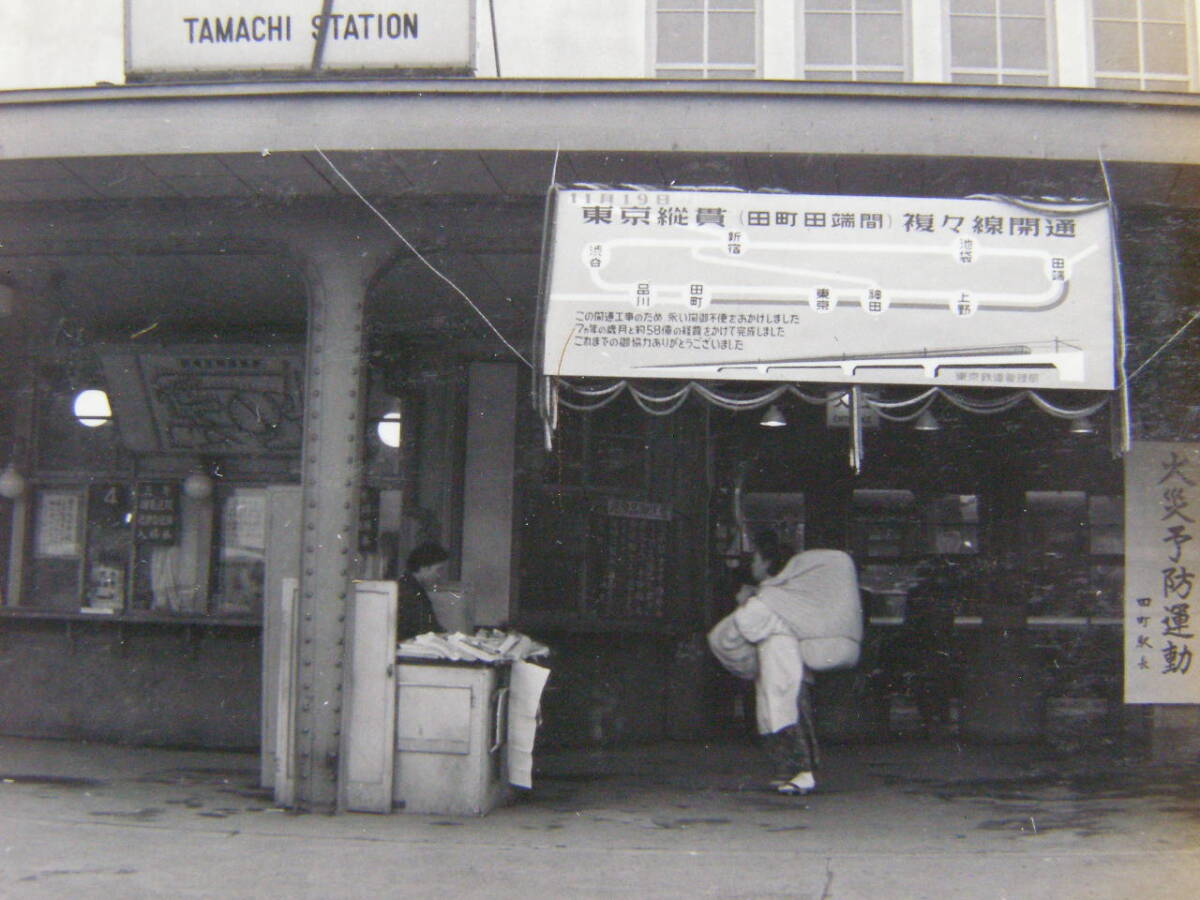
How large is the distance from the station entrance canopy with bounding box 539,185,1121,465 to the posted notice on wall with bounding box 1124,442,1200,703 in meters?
1.81

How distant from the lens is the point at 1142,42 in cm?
851

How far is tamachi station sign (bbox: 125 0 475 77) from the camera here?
272 inches

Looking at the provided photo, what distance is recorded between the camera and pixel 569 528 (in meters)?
10.2

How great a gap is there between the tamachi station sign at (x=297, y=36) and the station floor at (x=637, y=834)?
4.08 m

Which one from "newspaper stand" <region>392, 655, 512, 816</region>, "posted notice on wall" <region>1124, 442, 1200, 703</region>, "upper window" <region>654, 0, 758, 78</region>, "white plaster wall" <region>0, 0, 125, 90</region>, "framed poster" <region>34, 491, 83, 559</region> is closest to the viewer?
"newspaper stand" <region>392, 655, 512, 816</region>

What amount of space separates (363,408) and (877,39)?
4153 millimetres

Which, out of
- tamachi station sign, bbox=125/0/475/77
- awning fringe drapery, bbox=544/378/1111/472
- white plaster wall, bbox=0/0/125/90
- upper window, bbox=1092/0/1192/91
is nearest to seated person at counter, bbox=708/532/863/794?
awning fringe drapery, bbox=544/378/1111/472

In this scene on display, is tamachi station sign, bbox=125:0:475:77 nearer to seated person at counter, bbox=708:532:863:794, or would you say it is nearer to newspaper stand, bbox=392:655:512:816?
newspaper stand, bbox=392:655:512:816

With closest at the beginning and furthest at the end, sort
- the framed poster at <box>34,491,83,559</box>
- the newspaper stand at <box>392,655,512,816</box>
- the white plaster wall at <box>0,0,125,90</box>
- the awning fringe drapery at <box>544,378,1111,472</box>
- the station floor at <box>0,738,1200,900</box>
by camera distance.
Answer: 1. the station floor at <box>0,738,1200,900</box>
2. the awning fringe drapery at <box>544,378,1111,472</box>
3. the newspaper stand at <box>392,655,512,816</box>
4. the white plaster wall at <box>0,0,125,90</box>
5. the framed poster at <box>34,491,83,559</box>

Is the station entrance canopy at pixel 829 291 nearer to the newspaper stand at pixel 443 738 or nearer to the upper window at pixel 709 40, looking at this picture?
the newspaper stand at pixel 443 738

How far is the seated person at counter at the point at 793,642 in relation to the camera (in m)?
8.09

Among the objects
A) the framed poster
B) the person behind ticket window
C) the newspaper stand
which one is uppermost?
the framed poster

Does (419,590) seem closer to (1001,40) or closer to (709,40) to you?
(709,40)

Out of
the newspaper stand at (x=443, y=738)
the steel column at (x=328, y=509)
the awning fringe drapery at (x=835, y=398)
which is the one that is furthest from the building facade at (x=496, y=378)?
the newspaper stand at (x=443, y=738)
